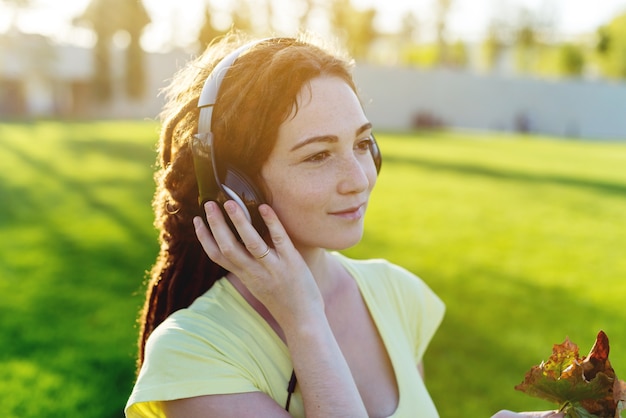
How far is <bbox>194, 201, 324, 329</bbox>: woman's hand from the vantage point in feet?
4.96

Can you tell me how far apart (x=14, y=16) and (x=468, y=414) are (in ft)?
127

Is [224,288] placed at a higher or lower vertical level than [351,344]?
higher

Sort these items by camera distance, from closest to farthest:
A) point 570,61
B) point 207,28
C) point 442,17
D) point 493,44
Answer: point 207,28
point 442,17
point 570,61
point 493,44

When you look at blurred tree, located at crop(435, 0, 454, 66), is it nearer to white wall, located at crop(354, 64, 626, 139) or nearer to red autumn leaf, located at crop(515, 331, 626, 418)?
white wall, located at crop(354, 64, 626, 139)

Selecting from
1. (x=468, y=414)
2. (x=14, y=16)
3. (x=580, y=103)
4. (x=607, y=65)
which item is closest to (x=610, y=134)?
(x=580, y=103)

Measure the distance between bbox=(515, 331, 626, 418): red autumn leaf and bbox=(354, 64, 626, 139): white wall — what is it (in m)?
43.5

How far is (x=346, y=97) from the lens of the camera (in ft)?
5.37

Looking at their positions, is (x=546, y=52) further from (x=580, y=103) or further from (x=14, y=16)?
(x=14, y=16)

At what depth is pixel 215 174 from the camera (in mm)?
1572

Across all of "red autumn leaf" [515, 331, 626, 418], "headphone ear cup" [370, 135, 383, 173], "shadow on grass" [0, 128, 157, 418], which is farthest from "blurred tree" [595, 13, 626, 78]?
"red autumn leaf" [515, 331, 626, 418]

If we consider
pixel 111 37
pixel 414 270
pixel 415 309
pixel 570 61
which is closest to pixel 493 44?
pixel 570 61

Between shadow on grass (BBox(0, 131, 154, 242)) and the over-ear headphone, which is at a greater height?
the over-ear headphone

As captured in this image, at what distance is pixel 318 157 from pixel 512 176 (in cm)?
1462

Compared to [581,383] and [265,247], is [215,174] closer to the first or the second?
[265,247]
